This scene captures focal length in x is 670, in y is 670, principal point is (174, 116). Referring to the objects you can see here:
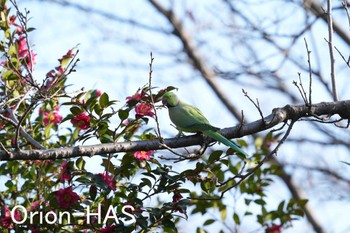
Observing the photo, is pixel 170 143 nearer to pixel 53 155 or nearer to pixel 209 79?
pixel 53 155

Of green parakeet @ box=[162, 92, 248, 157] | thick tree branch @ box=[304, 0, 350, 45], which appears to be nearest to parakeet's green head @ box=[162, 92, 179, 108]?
green parakeet @ box=[162, 92, 248, 157]

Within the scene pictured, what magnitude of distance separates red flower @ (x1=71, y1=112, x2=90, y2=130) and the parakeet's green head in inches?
13.0

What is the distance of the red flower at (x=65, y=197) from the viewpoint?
268 centimetres

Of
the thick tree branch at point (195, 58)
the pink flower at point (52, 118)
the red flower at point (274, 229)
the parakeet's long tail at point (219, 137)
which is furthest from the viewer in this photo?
the thick tree branch at point (195, 58)

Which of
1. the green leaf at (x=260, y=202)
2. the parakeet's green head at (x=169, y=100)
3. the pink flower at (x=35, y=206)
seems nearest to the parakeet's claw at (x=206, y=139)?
the parakeet's green head at (x=169, y=100)

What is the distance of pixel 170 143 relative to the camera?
99.1 inches

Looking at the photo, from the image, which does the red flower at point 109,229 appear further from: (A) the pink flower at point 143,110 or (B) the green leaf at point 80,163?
(A) the pink flower at point 143,110

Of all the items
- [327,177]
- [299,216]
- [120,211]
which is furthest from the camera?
[327,177]

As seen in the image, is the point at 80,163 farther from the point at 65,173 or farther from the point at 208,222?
the point at 208,222

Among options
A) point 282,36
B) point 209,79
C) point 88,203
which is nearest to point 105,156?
point 88,203

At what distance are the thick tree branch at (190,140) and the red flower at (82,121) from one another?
1.18 ft

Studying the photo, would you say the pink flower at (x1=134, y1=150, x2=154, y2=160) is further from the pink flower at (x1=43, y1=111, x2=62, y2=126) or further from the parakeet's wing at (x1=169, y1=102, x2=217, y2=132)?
the pink flower at (x1=43, y1=111, x2=62, y2=126)

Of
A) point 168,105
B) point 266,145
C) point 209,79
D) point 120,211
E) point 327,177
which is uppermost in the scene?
point 209,79

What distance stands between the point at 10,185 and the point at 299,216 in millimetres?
1598
